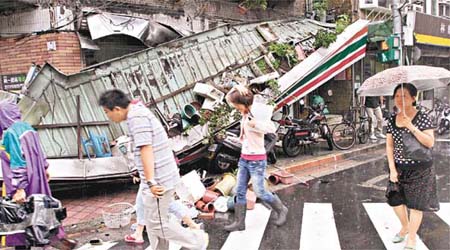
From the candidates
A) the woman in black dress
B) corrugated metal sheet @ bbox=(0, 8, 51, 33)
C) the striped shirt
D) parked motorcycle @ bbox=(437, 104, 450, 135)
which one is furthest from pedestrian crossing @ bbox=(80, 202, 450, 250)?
parked motorcycle @ bbox=(437, 104, 450, 135)

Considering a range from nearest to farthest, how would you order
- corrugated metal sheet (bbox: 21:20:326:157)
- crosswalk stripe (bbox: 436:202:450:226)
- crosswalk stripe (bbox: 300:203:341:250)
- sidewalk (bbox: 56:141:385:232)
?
crosswalk stripe (bbox: 300:203:341:250), crosswalk stripe (bbox: 436:202:450:226), sidewalk (bbox: 56:141:385:232), corrugated metal sheet (bbox: 21:20:326:157)

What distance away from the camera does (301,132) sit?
10.8 m

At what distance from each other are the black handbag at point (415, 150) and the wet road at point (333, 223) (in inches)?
46.1

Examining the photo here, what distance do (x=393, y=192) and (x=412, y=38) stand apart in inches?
452

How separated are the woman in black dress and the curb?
4.63 m

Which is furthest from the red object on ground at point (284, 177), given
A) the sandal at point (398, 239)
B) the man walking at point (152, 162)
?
the man walking at point (152, 162)

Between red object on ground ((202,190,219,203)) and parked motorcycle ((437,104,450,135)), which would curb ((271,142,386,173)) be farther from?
parked motorcycle ((437,104,450,135))

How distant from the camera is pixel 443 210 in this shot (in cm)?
659

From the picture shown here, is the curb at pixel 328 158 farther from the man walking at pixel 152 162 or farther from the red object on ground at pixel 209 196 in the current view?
the man walking at pixel 152 162

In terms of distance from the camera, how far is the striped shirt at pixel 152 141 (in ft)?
12.9

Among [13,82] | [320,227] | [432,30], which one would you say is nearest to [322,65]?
[320,227]

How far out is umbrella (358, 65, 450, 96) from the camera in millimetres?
4805

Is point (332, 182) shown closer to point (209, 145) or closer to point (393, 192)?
point (209, 145)

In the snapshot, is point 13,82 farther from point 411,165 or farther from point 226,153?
point 411,165
